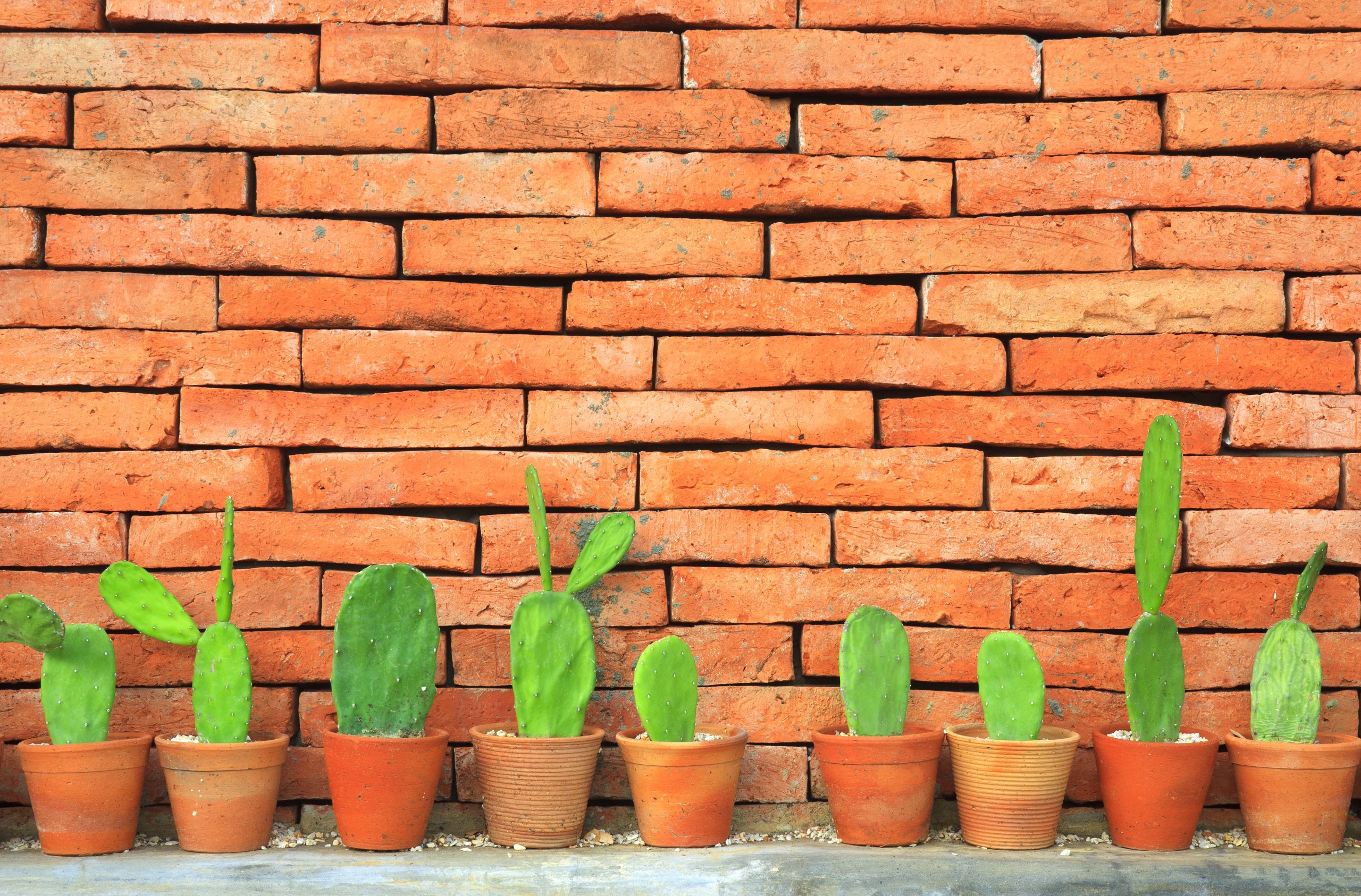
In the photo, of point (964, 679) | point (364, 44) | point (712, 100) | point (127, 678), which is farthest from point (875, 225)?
point (127, 678)

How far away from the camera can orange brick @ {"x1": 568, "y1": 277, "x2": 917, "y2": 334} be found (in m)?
2.77

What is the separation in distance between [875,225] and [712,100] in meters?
0.54

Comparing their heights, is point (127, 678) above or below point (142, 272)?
below

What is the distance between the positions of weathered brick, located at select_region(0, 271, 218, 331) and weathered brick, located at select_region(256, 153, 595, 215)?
0.97 ft

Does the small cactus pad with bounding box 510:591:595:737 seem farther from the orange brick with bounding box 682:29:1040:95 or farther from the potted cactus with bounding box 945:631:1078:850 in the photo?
the orange brick with bounding box 682:29:1040:95

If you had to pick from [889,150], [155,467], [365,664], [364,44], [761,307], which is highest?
[364,44]

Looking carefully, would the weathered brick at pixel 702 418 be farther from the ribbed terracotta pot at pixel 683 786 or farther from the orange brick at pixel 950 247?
the ribbed terracotta pot at pixel 683 786

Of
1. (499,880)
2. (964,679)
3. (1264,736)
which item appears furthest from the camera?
(964,679)

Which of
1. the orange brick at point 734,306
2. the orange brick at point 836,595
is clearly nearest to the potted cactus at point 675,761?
the orange brick at point 836,595

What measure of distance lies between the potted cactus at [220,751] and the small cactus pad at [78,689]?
0.11 meters

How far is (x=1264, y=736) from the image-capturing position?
8.45 ft

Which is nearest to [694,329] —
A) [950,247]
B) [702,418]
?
[702,418]

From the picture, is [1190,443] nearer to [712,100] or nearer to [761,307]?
[761,307]

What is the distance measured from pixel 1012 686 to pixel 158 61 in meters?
2.67
